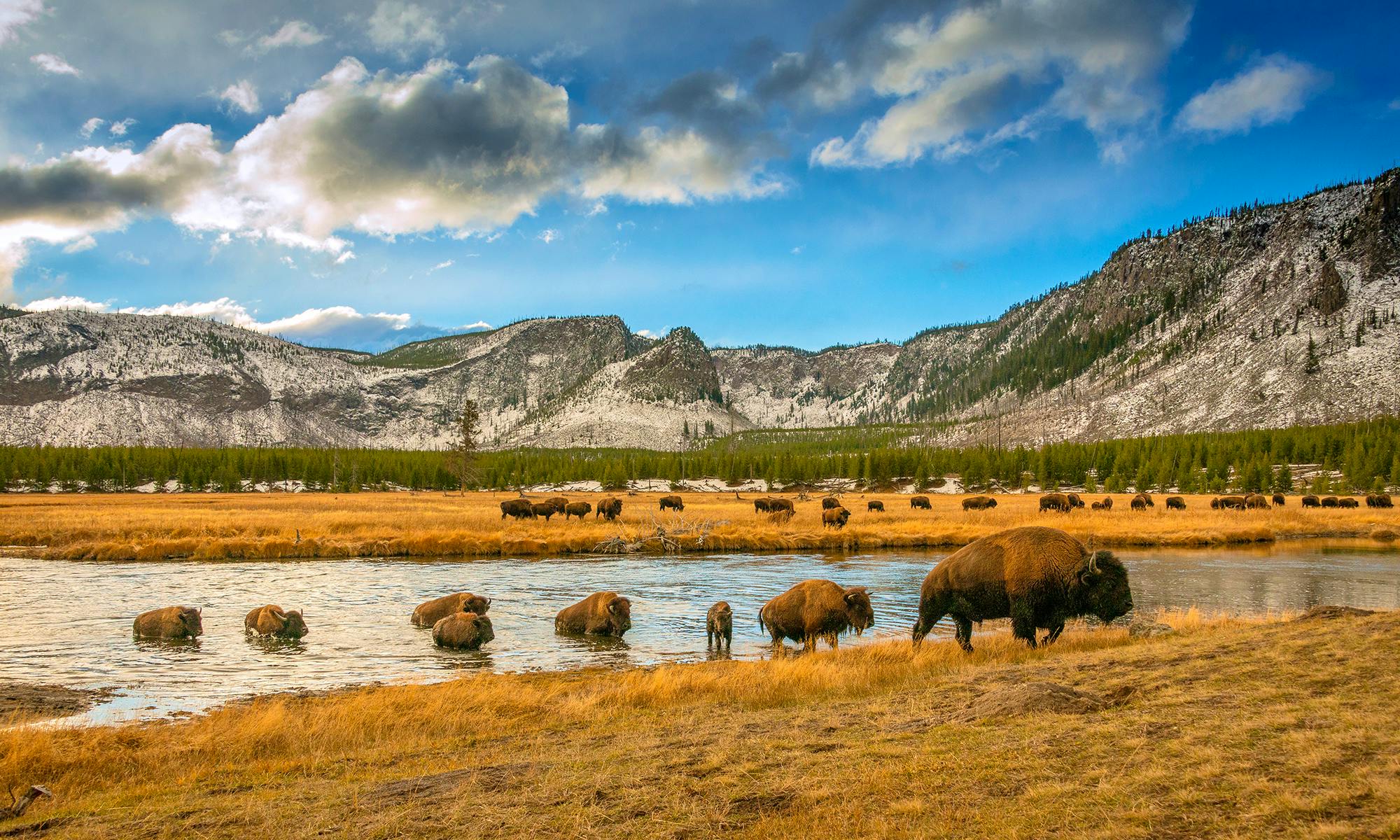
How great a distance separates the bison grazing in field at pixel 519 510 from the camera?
5234cm

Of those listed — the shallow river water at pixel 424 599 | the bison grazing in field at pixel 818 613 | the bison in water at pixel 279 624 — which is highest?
the bison grazing in field at pixel 818 613

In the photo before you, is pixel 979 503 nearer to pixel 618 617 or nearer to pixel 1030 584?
pixel 618 617

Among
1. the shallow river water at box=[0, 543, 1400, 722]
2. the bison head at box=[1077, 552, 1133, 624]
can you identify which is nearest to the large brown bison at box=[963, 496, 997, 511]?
the shallow river water at box=[0, 543, 1400, 722]

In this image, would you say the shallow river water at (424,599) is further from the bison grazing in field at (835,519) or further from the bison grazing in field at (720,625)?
the bison grazing in field at (835,519)

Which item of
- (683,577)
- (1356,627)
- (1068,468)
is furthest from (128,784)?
(1068,468)

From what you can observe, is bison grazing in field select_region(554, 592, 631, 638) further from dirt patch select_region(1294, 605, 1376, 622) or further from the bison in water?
dirt patch select_region(1294, 605, 1376, 622)

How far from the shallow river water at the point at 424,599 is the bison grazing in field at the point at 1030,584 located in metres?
5.17

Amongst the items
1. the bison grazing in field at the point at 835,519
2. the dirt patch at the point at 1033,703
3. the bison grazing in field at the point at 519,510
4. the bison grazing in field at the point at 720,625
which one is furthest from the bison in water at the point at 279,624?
the bison grazing in field at the point at 835,519

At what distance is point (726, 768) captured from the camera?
7.22 meters

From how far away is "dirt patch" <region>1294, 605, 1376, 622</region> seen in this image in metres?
12.2

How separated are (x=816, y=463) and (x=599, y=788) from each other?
129 metres

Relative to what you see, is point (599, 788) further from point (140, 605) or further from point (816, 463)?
point (816, 463)

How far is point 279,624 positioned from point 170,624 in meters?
2.48

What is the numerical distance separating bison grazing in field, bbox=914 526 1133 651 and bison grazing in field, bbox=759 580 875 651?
1968 mm
